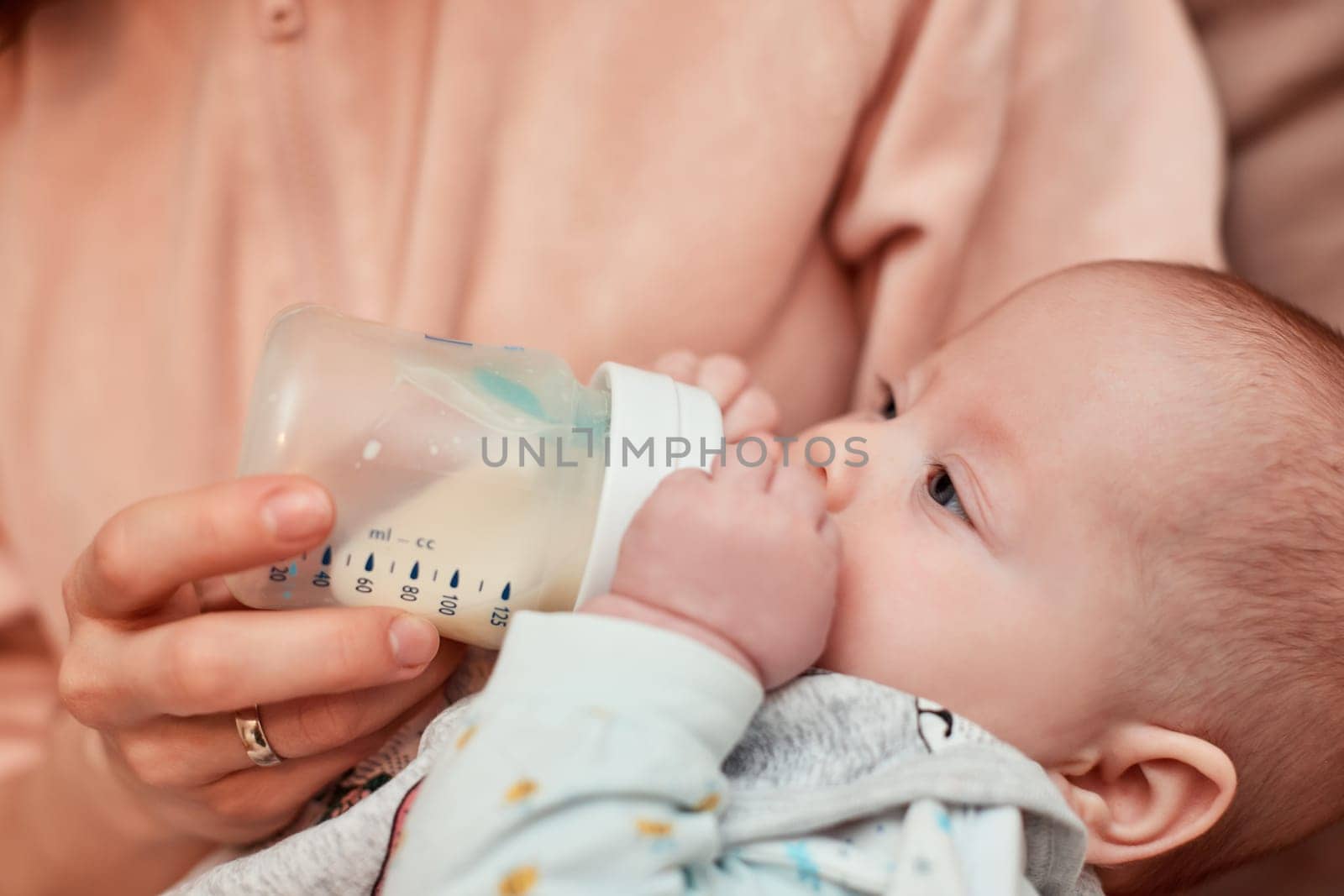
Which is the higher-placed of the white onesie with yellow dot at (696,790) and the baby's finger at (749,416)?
the baby's finger at (749,416)

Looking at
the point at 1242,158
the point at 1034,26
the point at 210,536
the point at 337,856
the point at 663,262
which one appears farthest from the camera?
the point at 1242,158

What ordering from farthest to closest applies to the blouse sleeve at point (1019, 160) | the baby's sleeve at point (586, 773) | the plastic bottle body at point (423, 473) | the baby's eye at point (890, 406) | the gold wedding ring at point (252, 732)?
the blouse sleeve at point (1019, 160) → the baby's eye at point (890, 406) → the gold wedding ring at point (252, 732) → the plastic bottle body at point (423, 473) → the baby's sleeve at point (586, 773)

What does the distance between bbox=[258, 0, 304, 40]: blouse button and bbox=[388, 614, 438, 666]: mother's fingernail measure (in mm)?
686

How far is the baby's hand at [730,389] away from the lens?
1091 mm

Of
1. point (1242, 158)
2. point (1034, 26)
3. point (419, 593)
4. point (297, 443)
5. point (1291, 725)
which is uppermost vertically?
point (1034, 26)

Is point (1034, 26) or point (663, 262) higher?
point (1034, 26)

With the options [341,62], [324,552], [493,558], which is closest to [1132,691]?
[493,558]

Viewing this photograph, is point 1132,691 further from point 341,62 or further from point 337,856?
point 341,62

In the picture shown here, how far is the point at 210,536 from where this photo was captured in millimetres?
763

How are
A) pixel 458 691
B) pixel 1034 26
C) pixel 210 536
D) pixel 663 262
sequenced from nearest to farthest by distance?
pixel 210 536, pixel 458 691, pixel 663 262, pixel 1034 26

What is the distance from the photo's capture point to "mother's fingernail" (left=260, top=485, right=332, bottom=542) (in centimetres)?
75

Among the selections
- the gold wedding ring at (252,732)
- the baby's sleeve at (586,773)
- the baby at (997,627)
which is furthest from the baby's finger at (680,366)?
the gold wedding ring at (252,732)

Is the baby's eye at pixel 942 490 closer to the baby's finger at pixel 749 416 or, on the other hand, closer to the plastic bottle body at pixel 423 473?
the baby's finger at pixel 749 416

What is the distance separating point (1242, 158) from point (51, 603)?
168 cm
